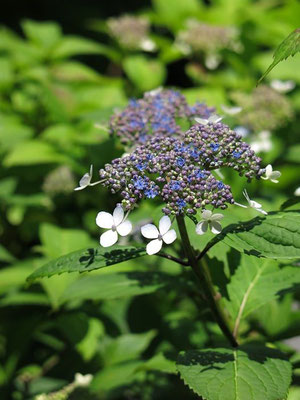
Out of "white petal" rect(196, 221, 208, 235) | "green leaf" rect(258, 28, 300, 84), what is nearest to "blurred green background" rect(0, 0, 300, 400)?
"white petal" rect(196, 221, 208, 235)

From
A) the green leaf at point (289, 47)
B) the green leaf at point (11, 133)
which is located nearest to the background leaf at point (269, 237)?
the green leaf at point (289, 47)

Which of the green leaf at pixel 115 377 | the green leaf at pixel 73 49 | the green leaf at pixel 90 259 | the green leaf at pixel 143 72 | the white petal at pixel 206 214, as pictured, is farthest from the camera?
the green leaf at pixel 73 49

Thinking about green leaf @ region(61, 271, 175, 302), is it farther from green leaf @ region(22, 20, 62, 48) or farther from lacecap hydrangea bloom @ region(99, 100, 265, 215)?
green leaf @ region(22, 20, 62, 48)

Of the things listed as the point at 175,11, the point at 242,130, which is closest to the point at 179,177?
the point at 242,130

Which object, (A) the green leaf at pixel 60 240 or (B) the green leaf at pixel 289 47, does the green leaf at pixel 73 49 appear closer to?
(A) the green leaf at pixel 60 240

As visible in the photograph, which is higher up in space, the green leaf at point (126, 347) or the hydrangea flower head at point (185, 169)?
the hydrangea flower head at point (185, 169)

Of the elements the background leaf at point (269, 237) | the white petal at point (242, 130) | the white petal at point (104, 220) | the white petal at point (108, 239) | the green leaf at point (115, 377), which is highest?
the white petal at point (242, 130)
